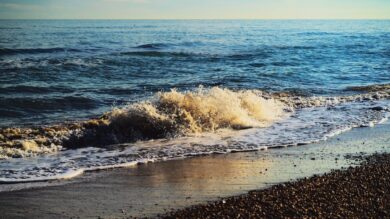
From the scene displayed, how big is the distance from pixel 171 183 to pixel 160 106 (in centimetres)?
556

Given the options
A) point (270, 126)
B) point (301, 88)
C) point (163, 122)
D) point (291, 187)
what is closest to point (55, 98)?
point (163, 122)

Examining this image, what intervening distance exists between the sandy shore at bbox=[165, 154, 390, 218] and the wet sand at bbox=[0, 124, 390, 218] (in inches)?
15.2

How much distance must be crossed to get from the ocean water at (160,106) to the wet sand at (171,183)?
63 centimetres

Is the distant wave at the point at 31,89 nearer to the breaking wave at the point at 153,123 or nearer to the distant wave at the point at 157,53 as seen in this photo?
the breaking wave at the point at 153,123

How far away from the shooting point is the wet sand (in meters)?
6.39

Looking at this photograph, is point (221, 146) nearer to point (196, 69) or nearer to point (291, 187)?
point (291, 187)

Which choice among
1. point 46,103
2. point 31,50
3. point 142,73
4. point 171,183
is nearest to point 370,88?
point 142,73

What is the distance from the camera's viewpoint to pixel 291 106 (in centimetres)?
1597

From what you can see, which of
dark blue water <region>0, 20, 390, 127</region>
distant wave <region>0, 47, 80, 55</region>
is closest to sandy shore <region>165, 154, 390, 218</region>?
dark blue water <region>0, 20, 390, 127</region>

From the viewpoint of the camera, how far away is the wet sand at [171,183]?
6.39m

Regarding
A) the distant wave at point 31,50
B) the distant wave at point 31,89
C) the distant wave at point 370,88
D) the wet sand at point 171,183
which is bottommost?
the distant wave at point 370,88

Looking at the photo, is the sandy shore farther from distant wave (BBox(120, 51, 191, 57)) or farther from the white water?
distant wave (BBox(120, 51, 191, 57))

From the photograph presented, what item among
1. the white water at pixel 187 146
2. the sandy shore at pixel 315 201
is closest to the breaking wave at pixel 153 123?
the white water at pixel 187 146

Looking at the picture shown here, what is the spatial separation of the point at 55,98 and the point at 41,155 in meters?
7.12
